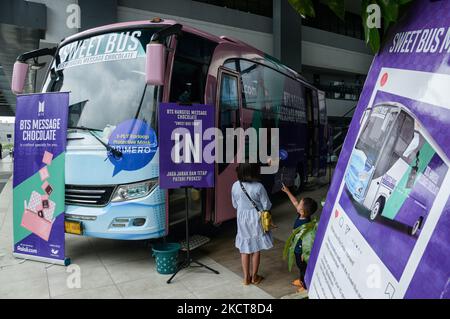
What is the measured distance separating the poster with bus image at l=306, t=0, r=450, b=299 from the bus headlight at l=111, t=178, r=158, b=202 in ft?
10.1

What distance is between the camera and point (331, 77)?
22.3m

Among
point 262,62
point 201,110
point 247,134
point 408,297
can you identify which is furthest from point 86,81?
point 408,297

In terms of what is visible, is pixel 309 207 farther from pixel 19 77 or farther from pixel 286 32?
pixel 286 32

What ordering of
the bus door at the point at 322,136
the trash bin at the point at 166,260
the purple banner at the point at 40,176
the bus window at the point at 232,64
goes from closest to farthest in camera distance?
the trash bin at the point at 166,260, the purple banner at the point at 40,176, the bus window at the point at 232,64, the bus door at the point at 322,136

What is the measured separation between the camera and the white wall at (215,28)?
41.5 feet

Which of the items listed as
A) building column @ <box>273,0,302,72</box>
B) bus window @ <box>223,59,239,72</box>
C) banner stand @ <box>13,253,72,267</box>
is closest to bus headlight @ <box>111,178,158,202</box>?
banner stand @ <box>13,253,72,267</box>

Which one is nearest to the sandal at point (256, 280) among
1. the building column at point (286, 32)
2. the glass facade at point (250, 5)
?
the glass facade at point (250, 5)

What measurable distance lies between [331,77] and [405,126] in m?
22.1

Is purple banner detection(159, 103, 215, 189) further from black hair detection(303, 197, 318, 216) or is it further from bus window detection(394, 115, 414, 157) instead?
bus window detection(394, 115, 414, 157)

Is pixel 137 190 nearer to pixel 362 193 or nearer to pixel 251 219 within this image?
pixel 251 219

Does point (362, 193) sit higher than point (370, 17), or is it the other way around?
point (370, 17)

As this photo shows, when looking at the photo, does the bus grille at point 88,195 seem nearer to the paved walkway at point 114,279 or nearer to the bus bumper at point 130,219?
the bus bumper at point 130,219

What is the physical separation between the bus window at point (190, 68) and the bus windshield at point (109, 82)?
41cm

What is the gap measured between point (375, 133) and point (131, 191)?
11.7 feet
